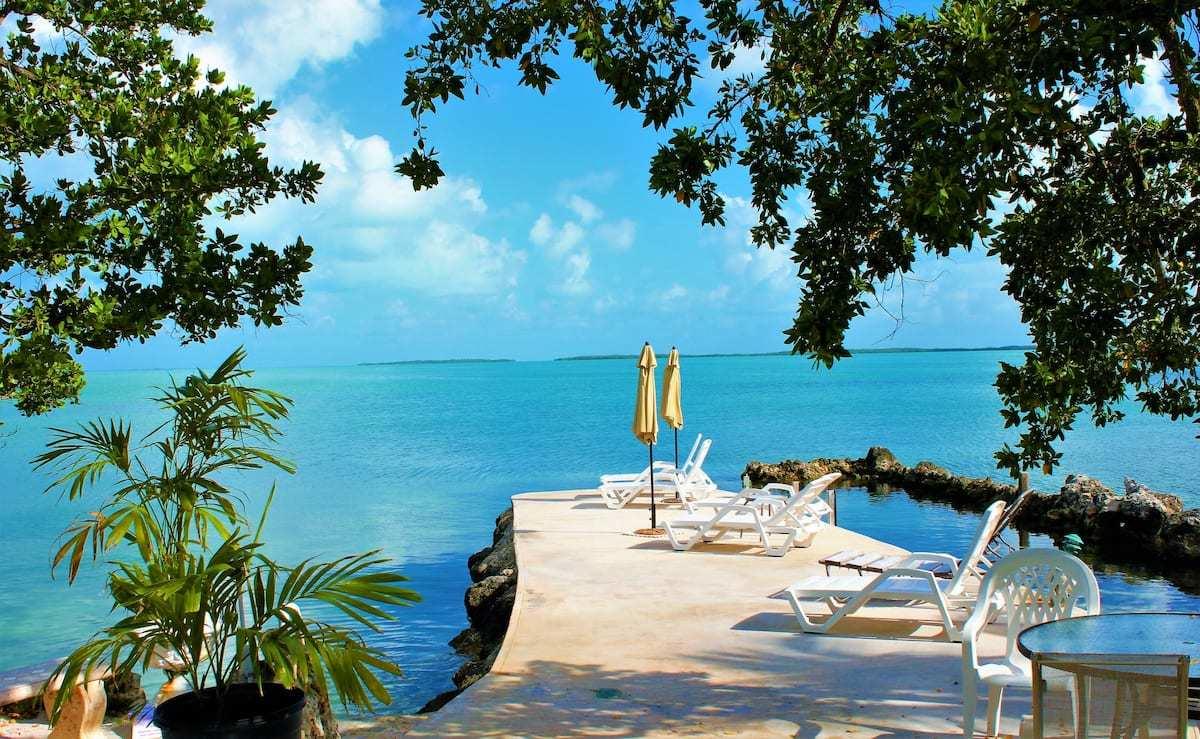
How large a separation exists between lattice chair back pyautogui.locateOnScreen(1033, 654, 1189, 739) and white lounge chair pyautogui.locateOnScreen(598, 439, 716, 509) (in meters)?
10.9

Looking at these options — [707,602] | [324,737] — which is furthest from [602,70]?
[707,602]

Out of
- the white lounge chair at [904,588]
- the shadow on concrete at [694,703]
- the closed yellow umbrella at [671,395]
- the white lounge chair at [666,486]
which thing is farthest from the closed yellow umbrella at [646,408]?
the shadow on concrete at [694,703]

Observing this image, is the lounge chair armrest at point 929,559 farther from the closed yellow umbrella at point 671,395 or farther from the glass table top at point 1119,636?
the closed yellow umbrella at point 671,395

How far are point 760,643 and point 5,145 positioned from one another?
225 inches

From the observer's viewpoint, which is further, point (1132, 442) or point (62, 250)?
point (1132, 442)

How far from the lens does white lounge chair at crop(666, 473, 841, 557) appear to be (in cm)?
1068

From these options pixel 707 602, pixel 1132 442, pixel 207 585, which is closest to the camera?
pixel 207 585

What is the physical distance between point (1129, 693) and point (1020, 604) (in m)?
2.11

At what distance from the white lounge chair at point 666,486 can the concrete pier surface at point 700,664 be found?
13.8 ft

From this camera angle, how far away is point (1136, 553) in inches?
654

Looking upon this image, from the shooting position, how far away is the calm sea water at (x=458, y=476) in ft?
46.7

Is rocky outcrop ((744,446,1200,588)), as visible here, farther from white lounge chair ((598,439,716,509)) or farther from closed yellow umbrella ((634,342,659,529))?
closed yellow umbrella ((634,342,659,529))

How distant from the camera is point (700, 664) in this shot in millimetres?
6785

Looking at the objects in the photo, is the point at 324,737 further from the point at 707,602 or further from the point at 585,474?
the point at 585,474
